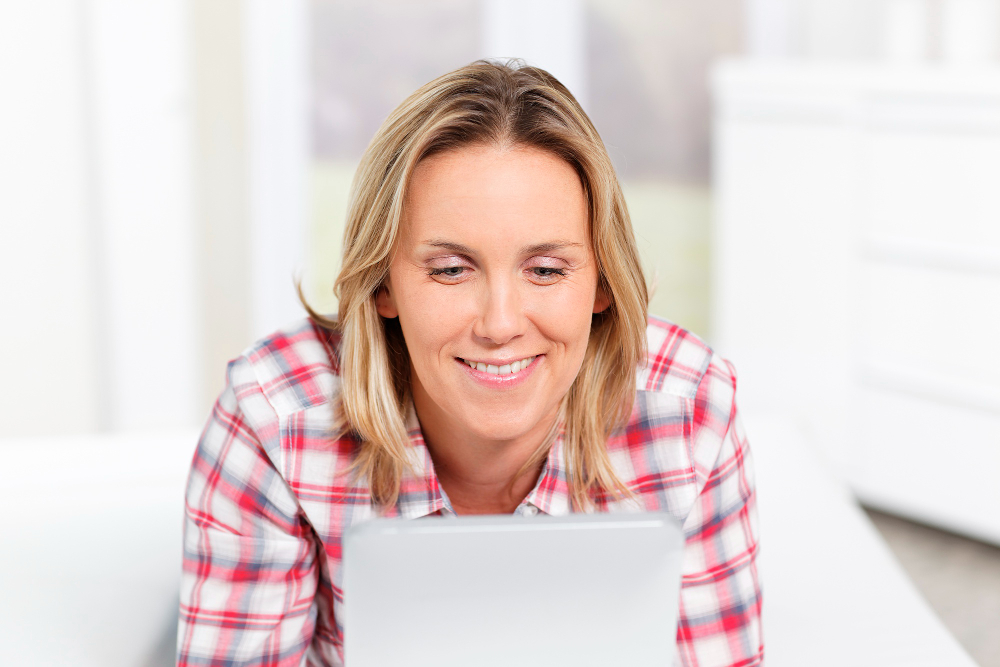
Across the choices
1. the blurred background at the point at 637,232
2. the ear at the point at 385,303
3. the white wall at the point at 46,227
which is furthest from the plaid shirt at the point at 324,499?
the white wall at the point at 46,227

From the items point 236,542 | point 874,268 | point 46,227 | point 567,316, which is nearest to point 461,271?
point 567,316

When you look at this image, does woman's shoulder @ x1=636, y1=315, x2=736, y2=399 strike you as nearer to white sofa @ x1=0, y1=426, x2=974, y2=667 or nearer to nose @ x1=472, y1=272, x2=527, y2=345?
nose @ x1=472, y1=272, x2=527, y2=345

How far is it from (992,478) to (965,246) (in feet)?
1.76

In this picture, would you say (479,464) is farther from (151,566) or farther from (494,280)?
(151,566)

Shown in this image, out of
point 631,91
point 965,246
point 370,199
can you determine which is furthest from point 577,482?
point 631,91

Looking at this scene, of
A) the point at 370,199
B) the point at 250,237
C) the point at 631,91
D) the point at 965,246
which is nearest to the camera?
the point at 370,199

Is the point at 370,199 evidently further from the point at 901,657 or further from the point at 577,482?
the point at 901,657

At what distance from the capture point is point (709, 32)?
4.08m

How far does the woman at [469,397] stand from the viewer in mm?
1064

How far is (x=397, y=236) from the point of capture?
1.10 m

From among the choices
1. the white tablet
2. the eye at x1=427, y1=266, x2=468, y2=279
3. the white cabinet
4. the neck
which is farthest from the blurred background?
the white tablet

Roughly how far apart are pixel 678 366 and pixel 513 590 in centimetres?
63

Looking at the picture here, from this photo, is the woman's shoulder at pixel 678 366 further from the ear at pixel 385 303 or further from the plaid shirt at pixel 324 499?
the ear at pixel 385 303

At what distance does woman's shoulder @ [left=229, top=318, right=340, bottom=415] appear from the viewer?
118 centimetres
